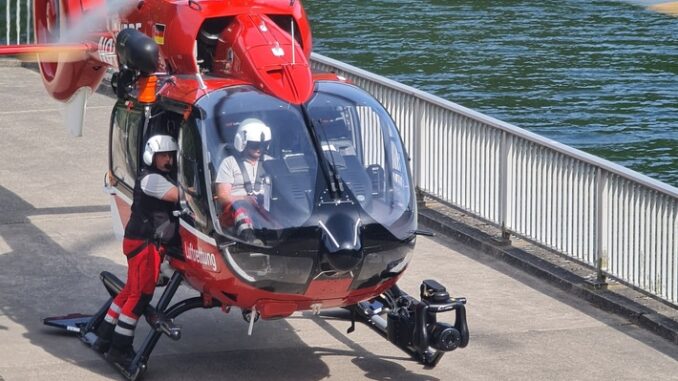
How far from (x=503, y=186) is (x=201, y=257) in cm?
457

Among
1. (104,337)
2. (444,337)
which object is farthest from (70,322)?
(444,337)

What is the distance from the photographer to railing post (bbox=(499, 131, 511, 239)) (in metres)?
13.4

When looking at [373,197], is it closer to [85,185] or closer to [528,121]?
[85,185]

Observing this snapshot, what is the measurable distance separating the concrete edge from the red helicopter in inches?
81.7

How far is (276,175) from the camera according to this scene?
9555mm

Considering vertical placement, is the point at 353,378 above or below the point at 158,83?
below

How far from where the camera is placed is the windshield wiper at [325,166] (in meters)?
9.53

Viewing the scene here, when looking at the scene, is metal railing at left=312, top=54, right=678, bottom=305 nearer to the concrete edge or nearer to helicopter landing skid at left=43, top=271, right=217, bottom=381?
the concrete edge

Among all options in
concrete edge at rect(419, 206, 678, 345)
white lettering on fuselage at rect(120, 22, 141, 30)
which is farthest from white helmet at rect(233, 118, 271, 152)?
concrete edge at rect(419, 206, 678, 345)

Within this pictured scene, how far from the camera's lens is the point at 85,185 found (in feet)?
52.2

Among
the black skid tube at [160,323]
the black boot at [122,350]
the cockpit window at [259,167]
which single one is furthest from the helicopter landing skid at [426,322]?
the black boot at [122,350]

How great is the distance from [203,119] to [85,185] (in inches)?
255

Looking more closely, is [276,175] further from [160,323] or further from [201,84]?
[160,323]

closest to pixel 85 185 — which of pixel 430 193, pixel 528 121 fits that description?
pixel 430 193
